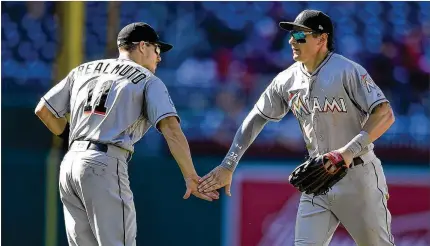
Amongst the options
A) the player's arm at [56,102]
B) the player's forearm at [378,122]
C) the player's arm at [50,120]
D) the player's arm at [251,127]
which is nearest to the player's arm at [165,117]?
the player's arm at [251,127]

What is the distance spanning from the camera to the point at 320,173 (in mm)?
5438

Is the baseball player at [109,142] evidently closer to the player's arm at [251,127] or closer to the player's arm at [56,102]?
the player's arm at [56,102]

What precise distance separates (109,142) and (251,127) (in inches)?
42.1

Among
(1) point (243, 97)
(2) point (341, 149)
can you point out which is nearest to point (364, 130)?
(2) point (341, 149)

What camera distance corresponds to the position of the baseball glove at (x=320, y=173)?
5.37 m

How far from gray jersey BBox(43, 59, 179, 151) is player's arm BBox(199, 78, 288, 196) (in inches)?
25.7

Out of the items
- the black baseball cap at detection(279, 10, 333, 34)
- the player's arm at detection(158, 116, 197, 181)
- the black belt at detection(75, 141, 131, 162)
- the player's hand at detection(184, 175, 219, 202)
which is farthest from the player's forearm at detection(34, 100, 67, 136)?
the black baseball cap at detection(279, 10, 333, 34)

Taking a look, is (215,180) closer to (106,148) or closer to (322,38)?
(106,148)

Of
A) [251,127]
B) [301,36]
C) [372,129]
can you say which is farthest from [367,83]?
[251,127]

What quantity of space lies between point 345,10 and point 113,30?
2121 millimetres

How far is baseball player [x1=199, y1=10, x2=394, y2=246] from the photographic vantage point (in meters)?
5.48

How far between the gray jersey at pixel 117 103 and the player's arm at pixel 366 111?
104 cm

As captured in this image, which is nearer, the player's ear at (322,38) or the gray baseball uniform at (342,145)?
the gray baseball uniform at (342,145)

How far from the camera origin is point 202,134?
8.37 meters
